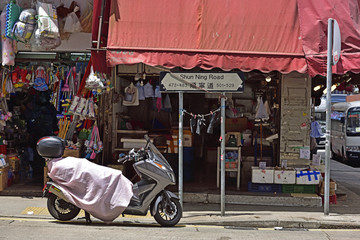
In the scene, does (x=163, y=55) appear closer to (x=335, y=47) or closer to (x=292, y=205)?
(x=335, y=47)

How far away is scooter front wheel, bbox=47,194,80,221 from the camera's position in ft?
22.8

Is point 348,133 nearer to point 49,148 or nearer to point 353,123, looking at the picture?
point 353,123

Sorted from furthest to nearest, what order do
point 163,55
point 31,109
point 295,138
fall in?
point 31,109 < point 295,138 < point 163,55

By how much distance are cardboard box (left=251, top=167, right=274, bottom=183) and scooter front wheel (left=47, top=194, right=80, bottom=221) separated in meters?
4.09

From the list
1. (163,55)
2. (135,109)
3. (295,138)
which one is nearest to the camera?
(163,55)

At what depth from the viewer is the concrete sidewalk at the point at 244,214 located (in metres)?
7.46

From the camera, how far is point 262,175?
30.5ft

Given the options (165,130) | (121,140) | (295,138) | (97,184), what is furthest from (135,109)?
(97,184)

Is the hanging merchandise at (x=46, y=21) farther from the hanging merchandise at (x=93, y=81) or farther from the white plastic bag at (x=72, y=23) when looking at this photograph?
the hanging merchandise at (x=93, y=81)

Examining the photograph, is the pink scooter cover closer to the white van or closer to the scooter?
the scooter

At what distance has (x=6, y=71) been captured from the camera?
947 centimetres

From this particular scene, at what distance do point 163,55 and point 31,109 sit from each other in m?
4.91

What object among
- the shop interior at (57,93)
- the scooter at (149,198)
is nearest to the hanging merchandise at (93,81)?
the shop interior at (57,93)

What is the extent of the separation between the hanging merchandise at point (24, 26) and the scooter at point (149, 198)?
3.41 metres
